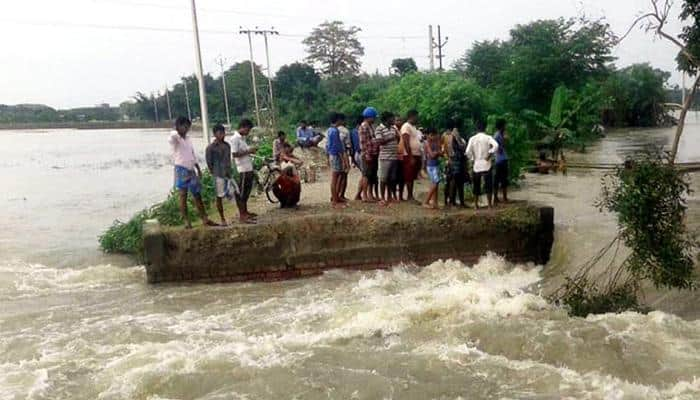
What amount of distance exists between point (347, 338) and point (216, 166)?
370 cm

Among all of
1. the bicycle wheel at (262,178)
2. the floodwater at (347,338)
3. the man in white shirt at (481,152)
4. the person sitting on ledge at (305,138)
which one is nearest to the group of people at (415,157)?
the man in white shirt at (481,152)

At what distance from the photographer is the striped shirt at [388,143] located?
1101 cm

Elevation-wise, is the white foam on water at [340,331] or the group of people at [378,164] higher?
the group of people at [378,164]

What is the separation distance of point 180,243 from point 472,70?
36134mm

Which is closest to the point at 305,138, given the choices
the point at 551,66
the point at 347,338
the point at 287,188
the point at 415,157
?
the point at 287,188

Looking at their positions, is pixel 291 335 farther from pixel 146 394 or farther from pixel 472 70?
pixel 472 70

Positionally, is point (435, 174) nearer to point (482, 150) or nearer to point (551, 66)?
point (482, 150)

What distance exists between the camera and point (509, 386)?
19.8 ft

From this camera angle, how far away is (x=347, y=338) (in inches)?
297

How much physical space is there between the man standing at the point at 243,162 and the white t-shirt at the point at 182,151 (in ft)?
2.97

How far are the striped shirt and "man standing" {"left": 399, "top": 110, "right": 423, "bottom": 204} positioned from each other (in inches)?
6.6

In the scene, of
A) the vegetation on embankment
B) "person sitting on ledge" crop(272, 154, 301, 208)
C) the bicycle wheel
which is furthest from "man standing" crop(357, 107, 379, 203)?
the vegetation on embankment

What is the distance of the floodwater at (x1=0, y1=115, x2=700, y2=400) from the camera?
621cm

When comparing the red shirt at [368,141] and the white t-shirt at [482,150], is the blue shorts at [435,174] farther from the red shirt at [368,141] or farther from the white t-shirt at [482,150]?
the red shirt at [368,141]
